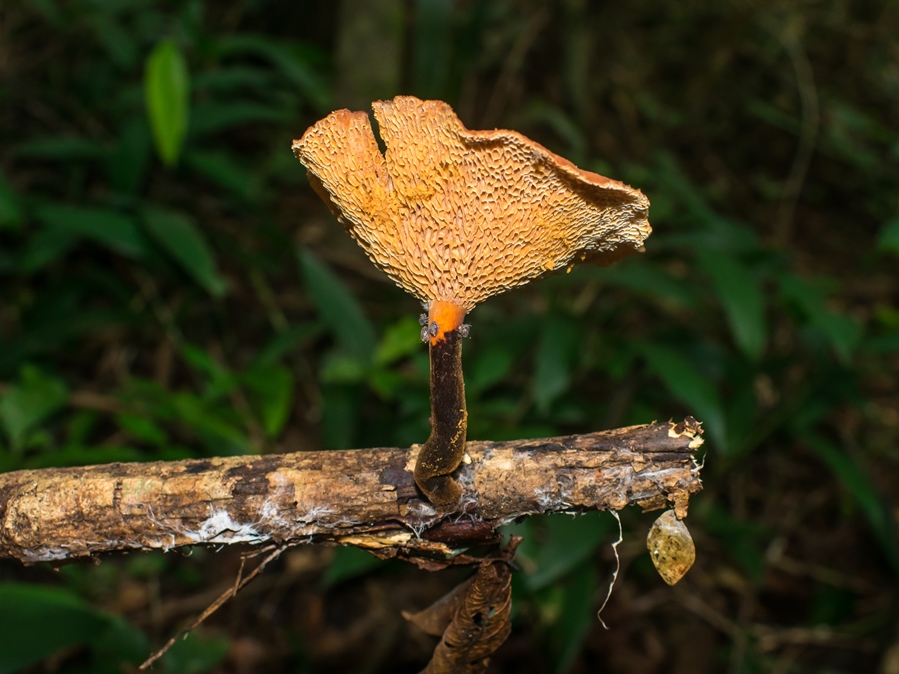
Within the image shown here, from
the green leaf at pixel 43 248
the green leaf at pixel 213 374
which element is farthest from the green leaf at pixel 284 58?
the green leaf at pixel 213 374

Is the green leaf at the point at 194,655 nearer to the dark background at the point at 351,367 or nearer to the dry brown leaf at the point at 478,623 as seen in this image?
the dark background at the point at 351,367

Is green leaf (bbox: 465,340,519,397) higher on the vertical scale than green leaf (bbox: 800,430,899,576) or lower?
higher

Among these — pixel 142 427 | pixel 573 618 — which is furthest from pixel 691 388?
pixel 142 427

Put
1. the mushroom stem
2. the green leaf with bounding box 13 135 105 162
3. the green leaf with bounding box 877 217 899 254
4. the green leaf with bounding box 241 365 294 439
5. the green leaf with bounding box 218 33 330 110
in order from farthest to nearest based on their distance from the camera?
the green leaf with bounding box 218 33 330 110 → the green leaf with bounding box 13 135 105 162 → the green leaf with bounding box 241 365 294 439 → the green leaf with bounding box 877 217 899 254 → the mushroom stem

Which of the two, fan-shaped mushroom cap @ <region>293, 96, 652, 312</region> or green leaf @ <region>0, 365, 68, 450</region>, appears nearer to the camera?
fan-shaped mushroom cap @ <region>293, 96, 652, 312</region>

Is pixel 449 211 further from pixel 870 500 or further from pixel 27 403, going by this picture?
pixel 870 500

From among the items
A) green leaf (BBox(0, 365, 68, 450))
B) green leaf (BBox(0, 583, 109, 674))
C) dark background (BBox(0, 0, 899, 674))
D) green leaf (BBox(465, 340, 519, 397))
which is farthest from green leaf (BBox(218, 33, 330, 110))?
green leaf (BBox(0, 583, 109, 674))

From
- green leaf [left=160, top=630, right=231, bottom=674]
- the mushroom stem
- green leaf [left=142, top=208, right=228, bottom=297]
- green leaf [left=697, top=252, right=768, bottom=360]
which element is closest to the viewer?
the mushroom stem

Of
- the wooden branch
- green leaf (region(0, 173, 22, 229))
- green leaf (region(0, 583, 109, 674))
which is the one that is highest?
green leaf (region(0, 173, 22, 229))

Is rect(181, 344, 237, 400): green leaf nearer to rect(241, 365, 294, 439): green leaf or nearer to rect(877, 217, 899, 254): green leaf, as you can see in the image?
rect(241, 365, 294, 439): green leaf
